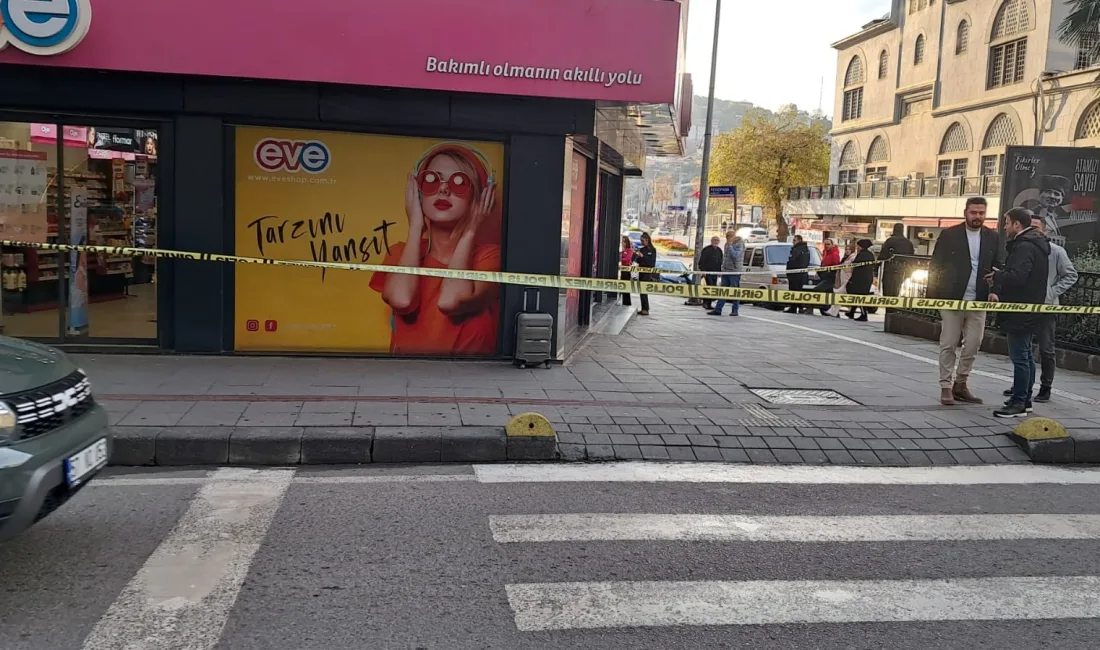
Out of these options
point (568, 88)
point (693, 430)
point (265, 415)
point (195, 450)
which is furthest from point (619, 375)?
point (195, 450)

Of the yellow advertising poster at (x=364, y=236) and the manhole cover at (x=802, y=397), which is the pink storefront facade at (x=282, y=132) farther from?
the manhole cover at (x=802, y=397)

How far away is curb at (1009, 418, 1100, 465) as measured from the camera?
23.1ft

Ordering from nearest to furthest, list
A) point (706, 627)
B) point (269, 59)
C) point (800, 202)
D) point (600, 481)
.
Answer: point (706, 627)
point (600, 481)
point (269, 59)
point (800, 202)

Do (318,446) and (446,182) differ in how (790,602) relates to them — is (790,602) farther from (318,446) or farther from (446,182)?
(446,182)

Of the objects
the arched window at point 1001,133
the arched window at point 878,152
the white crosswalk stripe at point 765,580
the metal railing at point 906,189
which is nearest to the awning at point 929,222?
the metal railing at point 906,189

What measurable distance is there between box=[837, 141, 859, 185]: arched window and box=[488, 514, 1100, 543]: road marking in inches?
2051

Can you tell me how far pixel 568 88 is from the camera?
8.68 meters

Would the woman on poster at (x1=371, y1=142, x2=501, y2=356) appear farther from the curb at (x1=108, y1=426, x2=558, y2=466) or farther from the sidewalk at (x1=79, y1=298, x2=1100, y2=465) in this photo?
the curb at (x1=108, y1=426, x2=558, y2=466)

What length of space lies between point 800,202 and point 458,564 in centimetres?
5506

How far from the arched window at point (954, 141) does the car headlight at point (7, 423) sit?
46.0 metres

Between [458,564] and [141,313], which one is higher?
[141,313]

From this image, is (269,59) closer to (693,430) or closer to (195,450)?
(195,450)

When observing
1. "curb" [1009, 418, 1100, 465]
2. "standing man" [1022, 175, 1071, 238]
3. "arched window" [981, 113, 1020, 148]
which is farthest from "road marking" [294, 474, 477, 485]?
"arched window" [981, 113, 1020, 148]

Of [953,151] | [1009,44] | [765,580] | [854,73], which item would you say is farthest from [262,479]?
[854,73]
